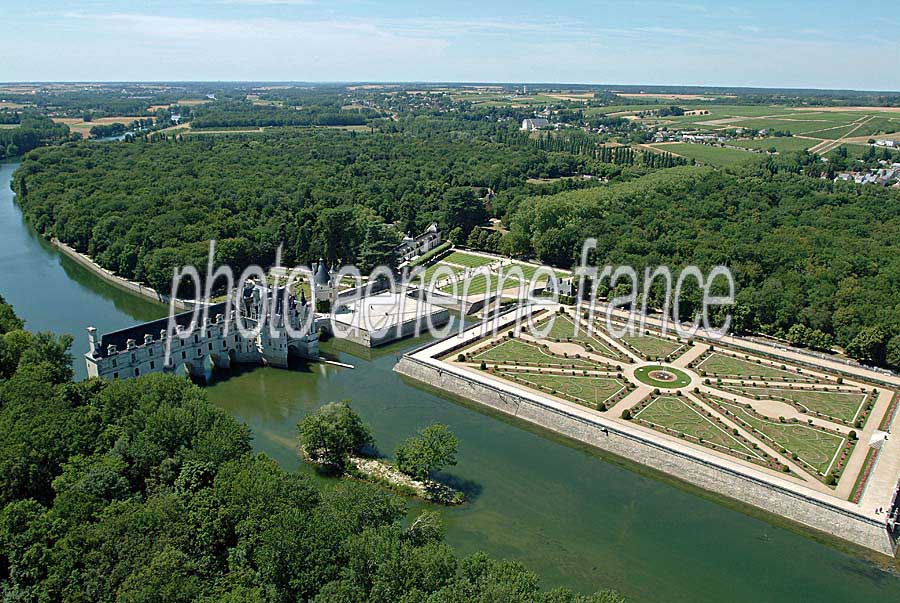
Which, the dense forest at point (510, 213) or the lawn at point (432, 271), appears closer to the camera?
the dense forest at point (510, 213)

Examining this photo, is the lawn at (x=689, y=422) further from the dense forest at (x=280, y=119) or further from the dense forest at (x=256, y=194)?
the dense forest at (x=280, y=119)

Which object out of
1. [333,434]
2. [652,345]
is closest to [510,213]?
[652,345]

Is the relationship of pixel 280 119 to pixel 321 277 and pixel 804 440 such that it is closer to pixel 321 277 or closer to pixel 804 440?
pixel 321 277

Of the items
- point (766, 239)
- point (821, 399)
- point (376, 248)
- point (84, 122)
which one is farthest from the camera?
point (84, 122)

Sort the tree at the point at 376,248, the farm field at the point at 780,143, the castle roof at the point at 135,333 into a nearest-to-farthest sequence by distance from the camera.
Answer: the castle roof at the point at 135,333, the tree at the point at 376,248, the farm field at the point at 780,143

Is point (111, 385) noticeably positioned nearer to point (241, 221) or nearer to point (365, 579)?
point (365, 579)

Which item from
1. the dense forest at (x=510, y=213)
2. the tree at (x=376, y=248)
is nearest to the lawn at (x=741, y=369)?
the dense forest at (x=510, y=213)
